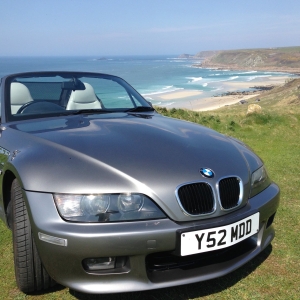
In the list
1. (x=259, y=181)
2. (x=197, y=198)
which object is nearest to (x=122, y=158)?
(x=197, y=198)

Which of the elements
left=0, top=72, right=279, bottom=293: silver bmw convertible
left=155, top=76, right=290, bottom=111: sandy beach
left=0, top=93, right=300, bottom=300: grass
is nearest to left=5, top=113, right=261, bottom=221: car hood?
left=0, top=72, right=279, bottom=293: silver bmw convertible

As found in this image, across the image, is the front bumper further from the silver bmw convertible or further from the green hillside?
the green hillside

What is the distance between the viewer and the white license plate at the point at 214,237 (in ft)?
6.59

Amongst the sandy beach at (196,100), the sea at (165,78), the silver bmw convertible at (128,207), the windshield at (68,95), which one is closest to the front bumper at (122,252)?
the silver bmw convertible at (128,207)

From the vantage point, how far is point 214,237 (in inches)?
82.0

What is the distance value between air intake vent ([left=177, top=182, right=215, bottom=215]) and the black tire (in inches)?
37.3

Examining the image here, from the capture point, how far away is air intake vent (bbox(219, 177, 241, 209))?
7.20ft

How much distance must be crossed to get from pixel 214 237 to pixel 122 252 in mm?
543

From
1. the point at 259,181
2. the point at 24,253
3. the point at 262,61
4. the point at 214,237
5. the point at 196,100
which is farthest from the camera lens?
the point at 262,61

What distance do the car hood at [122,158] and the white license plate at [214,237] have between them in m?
0.13

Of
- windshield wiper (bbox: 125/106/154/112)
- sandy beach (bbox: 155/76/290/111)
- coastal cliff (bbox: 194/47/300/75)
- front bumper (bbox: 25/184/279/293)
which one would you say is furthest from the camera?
coastal cliff (bbox: 194/47/300/75)

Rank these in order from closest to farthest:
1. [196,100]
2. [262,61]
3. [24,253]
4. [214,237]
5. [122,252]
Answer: [122,252] < [214,237] < [24,253] < [196,100] < [262,61]

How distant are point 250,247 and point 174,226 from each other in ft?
2.58

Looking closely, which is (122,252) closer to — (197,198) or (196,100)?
(197,198)
